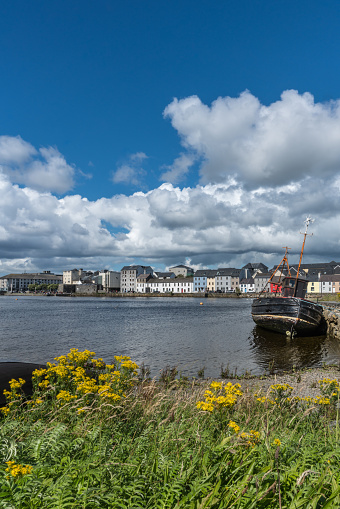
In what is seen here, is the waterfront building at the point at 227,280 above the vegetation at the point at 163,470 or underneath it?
underneath

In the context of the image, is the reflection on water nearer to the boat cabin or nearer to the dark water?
the dark water

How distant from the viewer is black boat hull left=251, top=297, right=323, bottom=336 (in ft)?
101

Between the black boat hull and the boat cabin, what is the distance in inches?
142

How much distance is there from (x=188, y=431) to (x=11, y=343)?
84.7 feet

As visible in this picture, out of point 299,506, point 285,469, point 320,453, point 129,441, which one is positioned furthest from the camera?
point 129,441

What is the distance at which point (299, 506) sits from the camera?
2.46m

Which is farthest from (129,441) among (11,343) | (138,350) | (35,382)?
(11,343)

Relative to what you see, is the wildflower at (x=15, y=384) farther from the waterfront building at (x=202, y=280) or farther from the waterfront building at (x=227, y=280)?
the waterfront building at (x=202, y=280)

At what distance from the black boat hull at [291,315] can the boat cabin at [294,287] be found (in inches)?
142

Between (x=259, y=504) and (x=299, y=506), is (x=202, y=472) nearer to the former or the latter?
(x=259, y=504)

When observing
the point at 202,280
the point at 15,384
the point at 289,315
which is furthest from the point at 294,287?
the point at 202,280

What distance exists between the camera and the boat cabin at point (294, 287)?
3625cm

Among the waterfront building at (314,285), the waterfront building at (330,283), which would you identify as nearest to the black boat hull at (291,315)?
the waterfront building at (330,283)

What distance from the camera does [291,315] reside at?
31172mm
